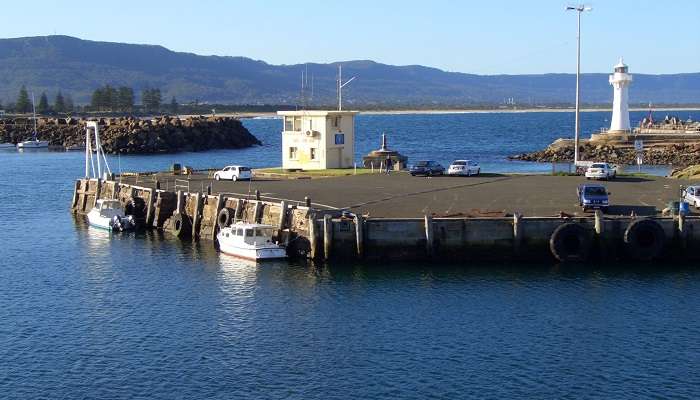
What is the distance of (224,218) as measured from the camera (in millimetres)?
56938

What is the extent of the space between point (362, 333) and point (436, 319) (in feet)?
11.2

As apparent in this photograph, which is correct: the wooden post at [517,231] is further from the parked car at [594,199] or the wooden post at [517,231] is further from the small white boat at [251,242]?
the small white boat at [251,242]

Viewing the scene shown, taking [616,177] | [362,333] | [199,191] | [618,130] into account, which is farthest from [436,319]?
[618,130]

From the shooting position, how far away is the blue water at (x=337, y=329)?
32844mm

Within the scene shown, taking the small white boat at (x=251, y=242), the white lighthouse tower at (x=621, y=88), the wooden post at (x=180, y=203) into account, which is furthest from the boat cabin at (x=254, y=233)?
the white lighthouse tower at (x=621, y=88)

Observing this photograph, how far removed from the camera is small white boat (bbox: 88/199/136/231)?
210ft

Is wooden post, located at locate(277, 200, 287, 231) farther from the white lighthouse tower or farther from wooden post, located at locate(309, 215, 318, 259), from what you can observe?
the white lighthouse tower

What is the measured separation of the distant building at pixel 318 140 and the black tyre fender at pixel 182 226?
64.1 ft

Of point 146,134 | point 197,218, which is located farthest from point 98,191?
point 146,134

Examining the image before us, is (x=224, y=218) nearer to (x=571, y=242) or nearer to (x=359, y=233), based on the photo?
(x=359, y=233)

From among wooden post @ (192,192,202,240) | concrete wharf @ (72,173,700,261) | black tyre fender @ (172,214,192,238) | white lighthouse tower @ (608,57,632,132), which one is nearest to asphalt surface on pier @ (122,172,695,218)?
concrete wharf @ (72,173,700,261)

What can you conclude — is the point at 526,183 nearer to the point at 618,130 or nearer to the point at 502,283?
the point at 502,283

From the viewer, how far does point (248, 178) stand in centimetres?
7156

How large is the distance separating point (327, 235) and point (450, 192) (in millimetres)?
13613
